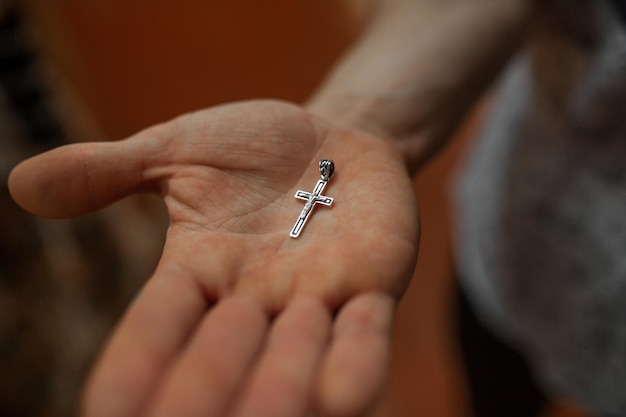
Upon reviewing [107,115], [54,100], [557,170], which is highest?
[557,170]

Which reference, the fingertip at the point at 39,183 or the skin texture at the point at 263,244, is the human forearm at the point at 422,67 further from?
the fingertip at the point at 39,183

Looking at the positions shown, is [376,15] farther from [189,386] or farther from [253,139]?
[189,386]

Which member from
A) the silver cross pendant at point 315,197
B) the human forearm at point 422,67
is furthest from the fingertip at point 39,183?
the human forearm at point 422,67

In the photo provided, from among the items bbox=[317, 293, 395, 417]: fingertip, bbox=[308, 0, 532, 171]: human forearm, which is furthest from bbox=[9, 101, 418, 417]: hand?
bbox=[308, 0, 532, 171]: human forearm

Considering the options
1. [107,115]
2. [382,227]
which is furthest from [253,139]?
[107,115]

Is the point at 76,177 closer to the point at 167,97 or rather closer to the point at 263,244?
the point at 263,244

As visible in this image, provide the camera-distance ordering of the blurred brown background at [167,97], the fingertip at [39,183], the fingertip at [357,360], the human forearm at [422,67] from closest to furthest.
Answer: the fingertip at [357,360] < the fingertip at [39,183] < the human forearm at [422,67] < the blurred brown background at [167,97]

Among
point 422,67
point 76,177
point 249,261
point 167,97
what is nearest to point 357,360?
point 249,261
